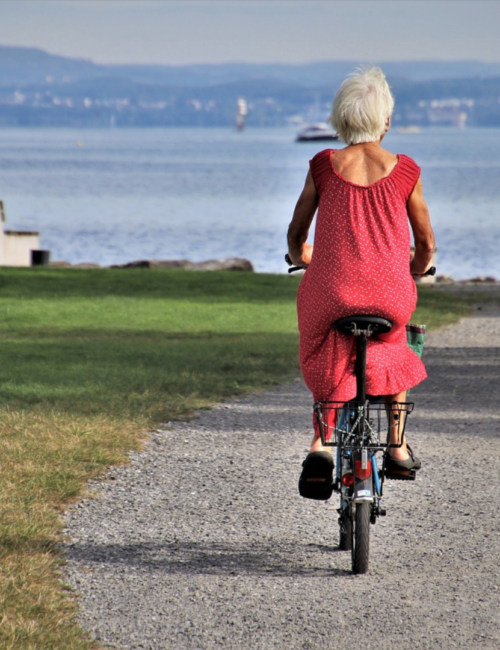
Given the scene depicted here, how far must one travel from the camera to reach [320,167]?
4.44 metres

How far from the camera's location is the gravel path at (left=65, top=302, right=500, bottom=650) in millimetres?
4008

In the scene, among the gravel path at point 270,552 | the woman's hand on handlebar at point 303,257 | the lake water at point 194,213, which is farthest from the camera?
the lake water at point 194,213

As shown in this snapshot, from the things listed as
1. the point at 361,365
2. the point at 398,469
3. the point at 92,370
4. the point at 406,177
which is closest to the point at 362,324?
the point at 361,365

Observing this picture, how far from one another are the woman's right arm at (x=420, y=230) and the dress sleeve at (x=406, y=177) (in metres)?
0.03

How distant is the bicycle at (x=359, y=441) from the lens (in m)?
4.35

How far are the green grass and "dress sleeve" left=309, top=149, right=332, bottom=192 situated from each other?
6.02ft

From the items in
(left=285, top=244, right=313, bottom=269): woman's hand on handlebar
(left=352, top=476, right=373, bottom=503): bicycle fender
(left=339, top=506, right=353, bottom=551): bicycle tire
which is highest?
(left=285, top=244, right=313, bottom=269): woman's hand on handlebar

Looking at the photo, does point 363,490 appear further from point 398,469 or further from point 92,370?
point 92,370

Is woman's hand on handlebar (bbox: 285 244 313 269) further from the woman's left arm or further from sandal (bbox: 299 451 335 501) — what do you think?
sandal (bbox: 299 451 335 501)

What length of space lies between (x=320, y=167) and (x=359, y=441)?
3.51 feet

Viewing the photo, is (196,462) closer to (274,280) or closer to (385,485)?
(385,485)

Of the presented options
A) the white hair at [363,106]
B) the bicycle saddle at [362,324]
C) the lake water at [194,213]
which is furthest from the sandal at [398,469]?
the lake water at [194,213]

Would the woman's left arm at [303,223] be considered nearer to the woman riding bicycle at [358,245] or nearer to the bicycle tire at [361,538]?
the woman riding bicycle at [358,245]

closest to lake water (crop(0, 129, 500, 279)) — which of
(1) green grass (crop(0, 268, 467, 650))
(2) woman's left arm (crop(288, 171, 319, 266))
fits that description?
(1) green grass (crop(0, 268, 467, 650))
